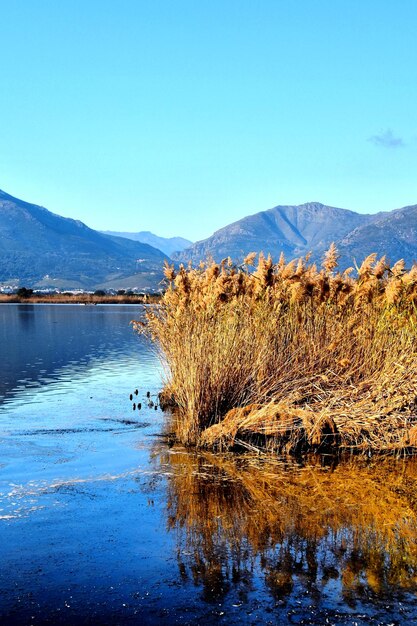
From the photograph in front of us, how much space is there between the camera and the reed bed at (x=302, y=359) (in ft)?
39.8

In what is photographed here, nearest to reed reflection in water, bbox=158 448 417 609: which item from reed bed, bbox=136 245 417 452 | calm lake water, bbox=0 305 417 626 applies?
calm lake water, bbox=0 305 417 626

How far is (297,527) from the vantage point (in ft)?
26.7

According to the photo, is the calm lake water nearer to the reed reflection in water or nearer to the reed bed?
the reed reflection in water

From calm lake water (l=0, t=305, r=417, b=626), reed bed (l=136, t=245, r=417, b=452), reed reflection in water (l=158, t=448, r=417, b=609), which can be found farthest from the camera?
reed bed (l=136, t=245, r=417, b=452)

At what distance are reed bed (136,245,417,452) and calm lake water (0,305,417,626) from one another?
765 mm

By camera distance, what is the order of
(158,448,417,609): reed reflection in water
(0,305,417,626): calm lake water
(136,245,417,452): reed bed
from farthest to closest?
(136,245,417,452): reed bed
(158,448,417,609): reed reflection in water
(0,305,417,626): calm lake water

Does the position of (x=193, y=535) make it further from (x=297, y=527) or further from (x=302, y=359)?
(x=302, y=359)

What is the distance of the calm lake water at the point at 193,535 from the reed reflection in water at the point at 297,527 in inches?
0.8

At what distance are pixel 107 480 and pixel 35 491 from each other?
1.08 m

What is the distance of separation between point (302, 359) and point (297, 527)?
5.51 meters

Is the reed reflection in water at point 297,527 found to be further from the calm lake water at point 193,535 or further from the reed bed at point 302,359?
the reed bed at point 302,359

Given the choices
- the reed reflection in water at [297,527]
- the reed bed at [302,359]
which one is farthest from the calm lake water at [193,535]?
the reed bed at [302,359]

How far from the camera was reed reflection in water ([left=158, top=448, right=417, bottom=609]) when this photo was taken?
662 cm

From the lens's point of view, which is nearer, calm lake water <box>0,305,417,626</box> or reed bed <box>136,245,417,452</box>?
calm lake water <box>0,305,417,626</box>
